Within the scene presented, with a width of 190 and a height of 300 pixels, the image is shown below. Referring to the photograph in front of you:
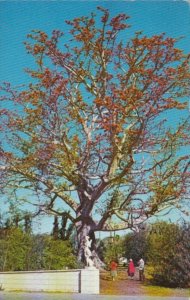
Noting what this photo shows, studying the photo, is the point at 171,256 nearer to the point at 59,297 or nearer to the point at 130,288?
the point at 130,288

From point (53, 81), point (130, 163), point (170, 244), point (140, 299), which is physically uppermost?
point (53, 81)

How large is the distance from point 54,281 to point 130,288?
1.05 m

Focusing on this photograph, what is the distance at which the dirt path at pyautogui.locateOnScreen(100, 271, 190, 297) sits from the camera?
21.9 ft

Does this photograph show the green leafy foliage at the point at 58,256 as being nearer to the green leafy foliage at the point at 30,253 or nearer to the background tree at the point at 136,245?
the green leafy foliage at the point at 30,253

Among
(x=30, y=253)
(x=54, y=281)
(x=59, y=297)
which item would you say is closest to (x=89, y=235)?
→ (x=30, y=253)

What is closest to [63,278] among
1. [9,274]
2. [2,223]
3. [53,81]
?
[9,274]

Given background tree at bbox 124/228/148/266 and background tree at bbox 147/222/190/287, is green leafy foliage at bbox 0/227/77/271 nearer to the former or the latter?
background tree at bbox 147/222/190/287

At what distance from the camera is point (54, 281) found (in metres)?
6.73

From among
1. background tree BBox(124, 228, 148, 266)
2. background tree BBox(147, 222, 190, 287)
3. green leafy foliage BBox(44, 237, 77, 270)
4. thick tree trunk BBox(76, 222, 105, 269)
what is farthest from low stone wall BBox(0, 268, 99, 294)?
background tree BBox(124, 228, 148, 266)

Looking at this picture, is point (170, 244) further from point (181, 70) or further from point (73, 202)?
point (181, 70)

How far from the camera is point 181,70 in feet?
24.7

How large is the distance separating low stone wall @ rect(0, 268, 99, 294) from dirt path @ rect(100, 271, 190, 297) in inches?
9.9

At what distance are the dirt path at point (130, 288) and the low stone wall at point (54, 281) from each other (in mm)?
252

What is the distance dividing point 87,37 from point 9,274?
11.3 feet
